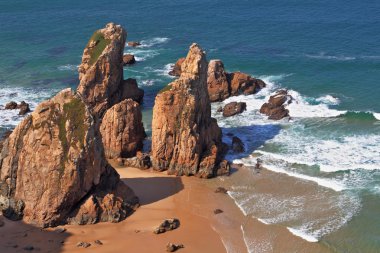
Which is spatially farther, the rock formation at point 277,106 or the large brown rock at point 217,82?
the large brown rock at point 217,82

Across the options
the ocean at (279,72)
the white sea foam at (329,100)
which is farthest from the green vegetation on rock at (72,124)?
the white sea foam at (329,100)

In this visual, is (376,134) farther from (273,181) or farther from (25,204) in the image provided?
(25,204)

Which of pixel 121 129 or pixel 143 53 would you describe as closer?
pixel 121 129

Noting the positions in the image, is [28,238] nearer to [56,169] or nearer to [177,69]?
[56,169]

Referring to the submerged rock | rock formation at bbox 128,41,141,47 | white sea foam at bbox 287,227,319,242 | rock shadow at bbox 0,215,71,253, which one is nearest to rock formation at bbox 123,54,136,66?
rock formation at bbox 128,41,141,47

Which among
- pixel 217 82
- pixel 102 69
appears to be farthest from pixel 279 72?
pixel 102 69

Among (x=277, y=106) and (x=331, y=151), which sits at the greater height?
(x=277, y=106)

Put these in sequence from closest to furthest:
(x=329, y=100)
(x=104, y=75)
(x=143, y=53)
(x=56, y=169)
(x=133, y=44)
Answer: (x=56, y=169), (x=104, y=75), (x=329, y=100), (x=143, y=53), (x=133, y=44)

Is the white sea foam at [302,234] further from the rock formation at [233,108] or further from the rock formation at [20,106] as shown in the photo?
the rock formation at [20,106]

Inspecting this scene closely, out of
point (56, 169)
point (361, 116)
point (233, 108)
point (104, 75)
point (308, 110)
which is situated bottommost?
point (361, 116)
